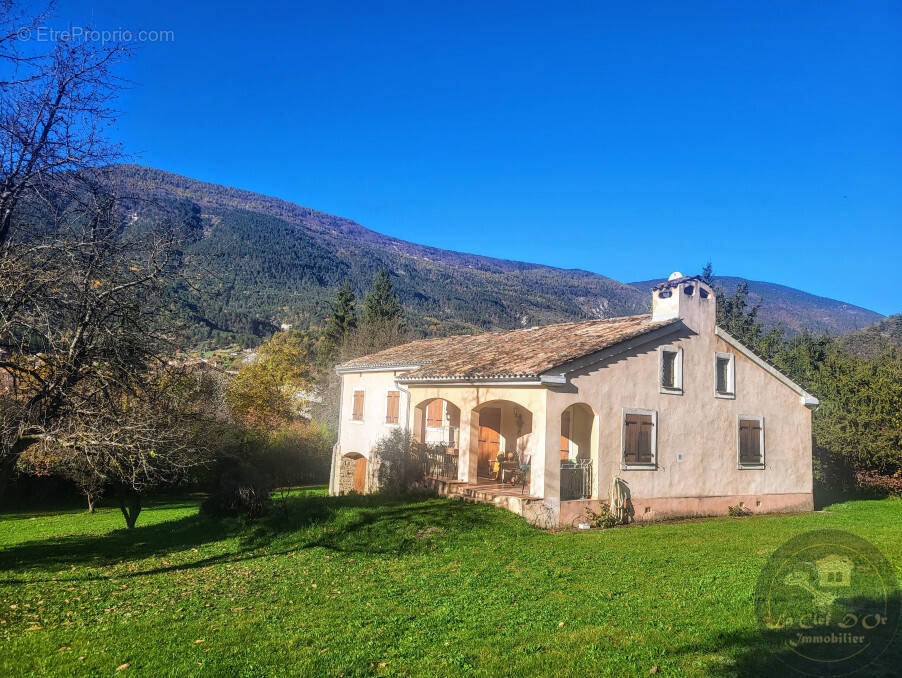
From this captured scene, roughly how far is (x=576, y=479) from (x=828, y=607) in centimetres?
851

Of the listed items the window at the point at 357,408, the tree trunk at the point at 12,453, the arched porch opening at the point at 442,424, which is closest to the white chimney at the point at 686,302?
the arched porch opening at the point at 442,424

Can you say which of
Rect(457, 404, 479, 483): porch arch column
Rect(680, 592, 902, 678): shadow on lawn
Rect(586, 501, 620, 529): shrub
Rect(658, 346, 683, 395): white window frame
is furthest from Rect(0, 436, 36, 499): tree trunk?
Rect(658, 346, 683, 395): white window frame

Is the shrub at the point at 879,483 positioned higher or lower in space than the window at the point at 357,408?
lower

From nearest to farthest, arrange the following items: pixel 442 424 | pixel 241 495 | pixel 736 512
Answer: pixel 241 495 → pixel 736 512 → pixel 442 424

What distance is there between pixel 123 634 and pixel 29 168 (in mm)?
6456

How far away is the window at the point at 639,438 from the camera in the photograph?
50.8 ft

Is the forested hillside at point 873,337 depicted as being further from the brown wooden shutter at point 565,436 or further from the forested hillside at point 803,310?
the forested hillside at point 803,310

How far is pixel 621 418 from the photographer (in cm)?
1541

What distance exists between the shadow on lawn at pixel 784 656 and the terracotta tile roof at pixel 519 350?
8.30 metres

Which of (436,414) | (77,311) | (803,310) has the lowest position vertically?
(436,414)

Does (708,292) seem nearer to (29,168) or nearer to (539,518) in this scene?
(539,518)

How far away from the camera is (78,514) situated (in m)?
26.2

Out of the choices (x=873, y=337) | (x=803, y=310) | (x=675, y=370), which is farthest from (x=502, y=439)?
(x=803, y=310)

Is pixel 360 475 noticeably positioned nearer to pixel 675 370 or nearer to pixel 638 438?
pixel 638 438
